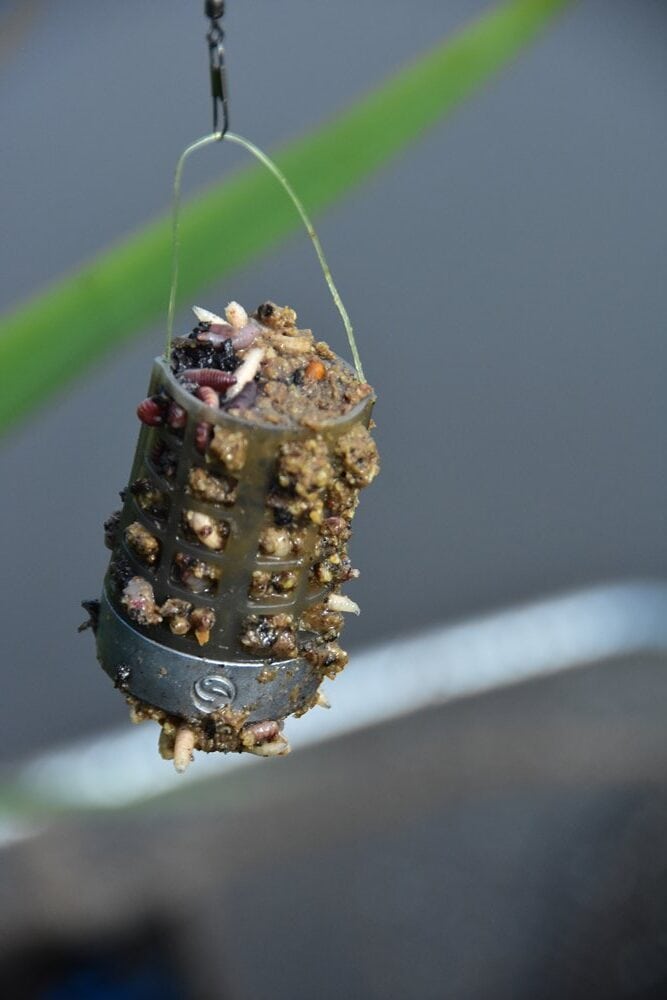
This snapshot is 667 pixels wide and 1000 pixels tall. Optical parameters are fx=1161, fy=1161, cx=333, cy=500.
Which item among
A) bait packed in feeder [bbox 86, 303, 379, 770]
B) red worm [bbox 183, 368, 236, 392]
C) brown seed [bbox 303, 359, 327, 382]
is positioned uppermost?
brown seed [bbox 303, 359, 327, 382]

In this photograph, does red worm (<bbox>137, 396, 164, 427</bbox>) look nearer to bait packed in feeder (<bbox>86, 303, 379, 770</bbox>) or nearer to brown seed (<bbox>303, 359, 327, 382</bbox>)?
bait packed in feeder (<bbox>86, 303, 379, 770</bbox>)

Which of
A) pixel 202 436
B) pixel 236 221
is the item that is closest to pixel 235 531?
pixel 202 436

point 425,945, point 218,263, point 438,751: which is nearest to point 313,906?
point 425,945

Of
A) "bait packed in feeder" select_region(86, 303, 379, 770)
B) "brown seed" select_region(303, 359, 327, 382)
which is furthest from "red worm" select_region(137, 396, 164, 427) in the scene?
"brown seed" select_region(303, 359, 327, 382)

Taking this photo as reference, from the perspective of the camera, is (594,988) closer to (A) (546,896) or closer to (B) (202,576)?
(A) (546,896)

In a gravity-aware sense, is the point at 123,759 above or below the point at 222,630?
above

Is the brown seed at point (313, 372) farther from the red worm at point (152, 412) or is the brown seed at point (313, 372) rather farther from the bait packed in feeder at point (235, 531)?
the red worm at point (152, 412)
